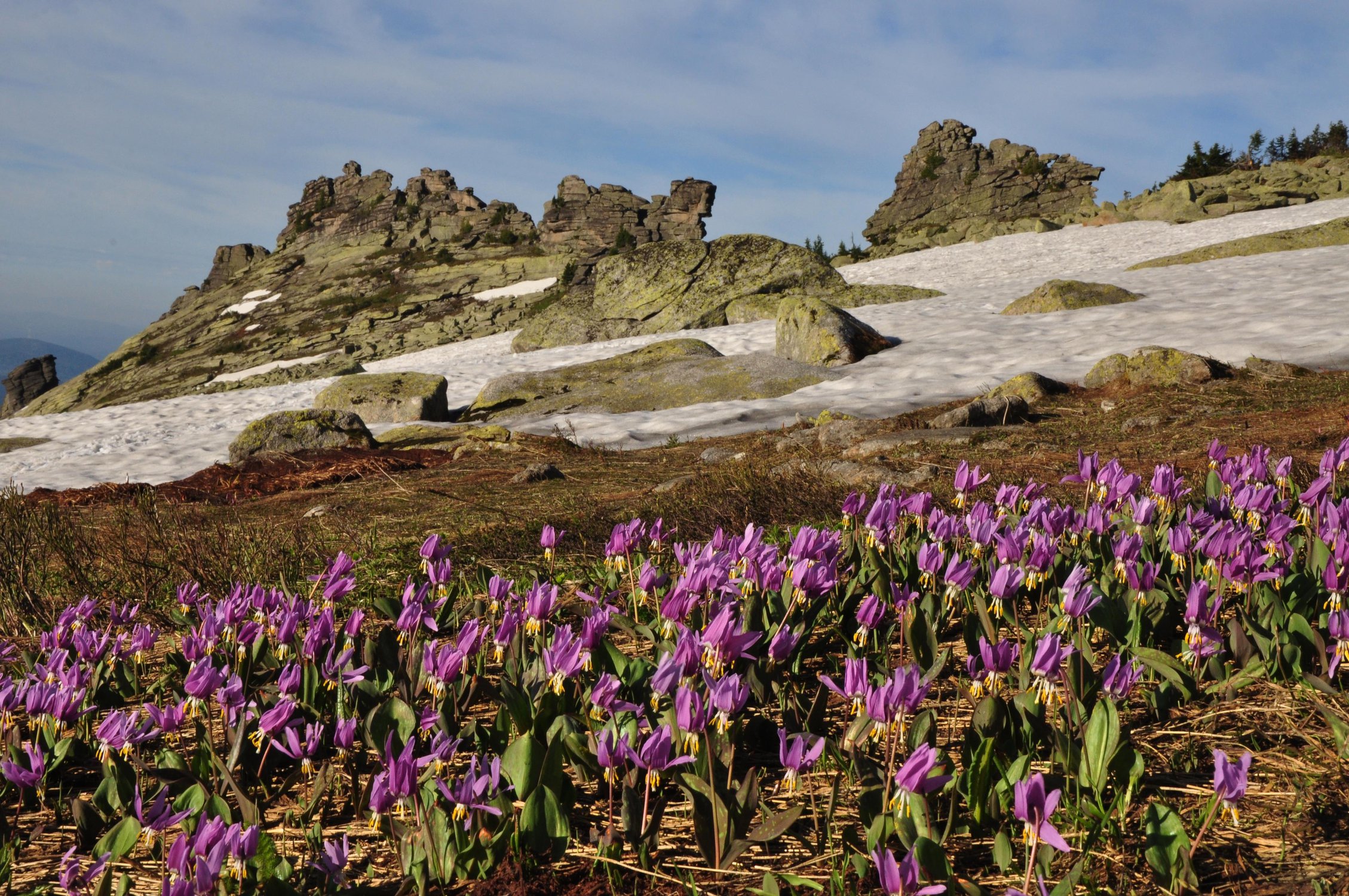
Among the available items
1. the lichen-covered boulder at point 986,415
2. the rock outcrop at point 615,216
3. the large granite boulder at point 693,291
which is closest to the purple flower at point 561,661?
the lichen-covered boulder at point 986,415

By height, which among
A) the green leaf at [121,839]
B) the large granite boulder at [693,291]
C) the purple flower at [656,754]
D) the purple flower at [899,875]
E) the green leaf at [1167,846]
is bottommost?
the green leaf at [1167,846]

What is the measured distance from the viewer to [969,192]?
53312 millimetres

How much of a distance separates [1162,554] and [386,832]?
2.81 m

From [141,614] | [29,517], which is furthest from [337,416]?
[141,614]

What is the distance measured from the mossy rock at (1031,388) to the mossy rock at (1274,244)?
14378mm

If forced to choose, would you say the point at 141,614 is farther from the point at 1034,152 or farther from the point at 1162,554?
the point at 1034,152

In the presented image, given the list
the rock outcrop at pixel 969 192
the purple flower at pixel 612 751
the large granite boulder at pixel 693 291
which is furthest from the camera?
the rock outcrop at pixel 969 192

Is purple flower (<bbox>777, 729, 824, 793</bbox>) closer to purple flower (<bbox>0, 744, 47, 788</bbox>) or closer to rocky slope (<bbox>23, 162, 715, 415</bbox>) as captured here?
purple flower (<bbox>0, 744, 47, 788</bbox>)

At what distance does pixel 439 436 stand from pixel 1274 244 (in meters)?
22.9

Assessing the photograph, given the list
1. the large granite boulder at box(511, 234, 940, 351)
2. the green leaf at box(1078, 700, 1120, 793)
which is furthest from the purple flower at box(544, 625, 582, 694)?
the large granite boulder at box(511, 234, 940, 351)

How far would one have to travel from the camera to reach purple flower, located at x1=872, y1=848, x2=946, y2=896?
140cm

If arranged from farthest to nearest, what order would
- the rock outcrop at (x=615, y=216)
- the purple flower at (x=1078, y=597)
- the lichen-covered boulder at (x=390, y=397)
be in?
the rock outcrop at (x=615, y=216) < the lichen-covered boulder at (x=390, y=397) < the purple flower at (x=1078, y=597)

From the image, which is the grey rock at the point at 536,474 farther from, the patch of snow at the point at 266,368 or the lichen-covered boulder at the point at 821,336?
the patch of snow at the point at 266,368

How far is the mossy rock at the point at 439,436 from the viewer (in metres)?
11.9
